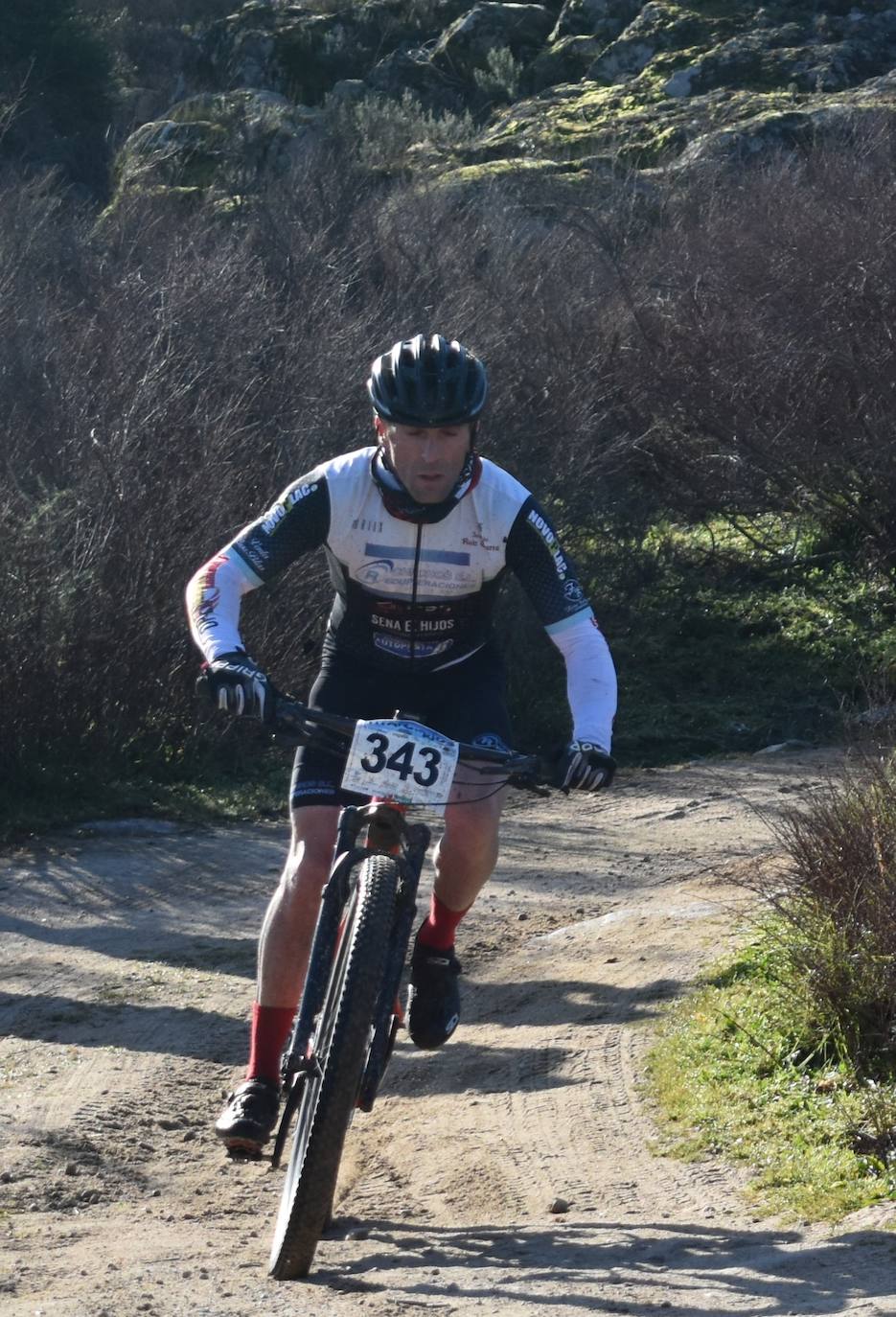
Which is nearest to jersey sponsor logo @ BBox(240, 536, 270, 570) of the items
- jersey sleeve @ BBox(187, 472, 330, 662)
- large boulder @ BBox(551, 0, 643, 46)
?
jersey sleeve @ BBox(187, 472, 330, 662)

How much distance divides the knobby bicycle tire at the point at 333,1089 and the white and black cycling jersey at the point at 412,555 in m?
0.93

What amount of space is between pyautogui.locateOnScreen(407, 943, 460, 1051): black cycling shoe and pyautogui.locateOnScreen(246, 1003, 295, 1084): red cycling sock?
1.76 ft

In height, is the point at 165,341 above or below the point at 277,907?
above

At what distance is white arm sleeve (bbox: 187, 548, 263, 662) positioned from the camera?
407 centimetres

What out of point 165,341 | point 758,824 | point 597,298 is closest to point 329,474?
point 758,824

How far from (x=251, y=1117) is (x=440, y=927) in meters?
0.81

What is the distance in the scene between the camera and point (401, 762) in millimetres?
3861

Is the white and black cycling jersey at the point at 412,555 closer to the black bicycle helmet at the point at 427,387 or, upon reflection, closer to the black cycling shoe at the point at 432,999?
the black bicycle helmet at the point at 427,387

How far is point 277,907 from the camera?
4.21m

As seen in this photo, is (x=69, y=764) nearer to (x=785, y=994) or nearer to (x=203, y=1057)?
(x=203, y=1057)

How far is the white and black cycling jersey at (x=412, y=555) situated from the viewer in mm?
4367

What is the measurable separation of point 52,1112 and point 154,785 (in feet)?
16.5

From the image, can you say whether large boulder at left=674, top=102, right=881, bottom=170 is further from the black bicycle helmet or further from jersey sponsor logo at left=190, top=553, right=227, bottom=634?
jersey sponsor logo at left=190, top=553, right=227, bottom=634

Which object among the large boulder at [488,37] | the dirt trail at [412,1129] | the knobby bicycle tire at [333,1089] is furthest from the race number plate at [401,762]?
the large boulder at [488,37]
